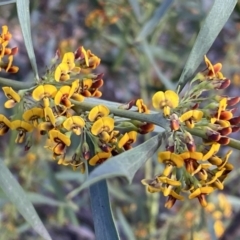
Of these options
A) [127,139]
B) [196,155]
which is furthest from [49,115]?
[196,155]

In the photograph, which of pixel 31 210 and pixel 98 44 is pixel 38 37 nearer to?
pixel 98 44

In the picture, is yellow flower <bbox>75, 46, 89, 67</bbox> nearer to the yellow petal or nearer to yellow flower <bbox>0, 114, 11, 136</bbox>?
yellow flower <bbox>0, 114, 11, 136</bbox>

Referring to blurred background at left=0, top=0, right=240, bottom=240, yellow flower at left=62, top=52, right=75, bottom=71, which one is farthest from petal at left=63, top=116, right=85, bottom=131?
blurred background at left=0, top=0, right=240, bottom=240

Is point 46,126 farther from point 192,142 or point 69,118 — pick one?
point 192,142

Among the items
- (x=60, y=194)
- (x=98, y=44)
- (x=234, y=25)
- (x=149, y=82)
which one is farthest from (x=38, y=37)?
(x=60, y=194)

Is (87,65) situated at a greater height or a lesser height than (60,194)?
greater

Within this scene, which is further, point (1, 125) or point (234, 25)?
point (234, 25)

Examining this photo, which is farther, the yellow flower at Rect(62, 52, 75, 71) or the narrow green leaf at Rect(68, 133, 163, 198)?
the yellow flower at Rect(62, 52, 75, 71)
